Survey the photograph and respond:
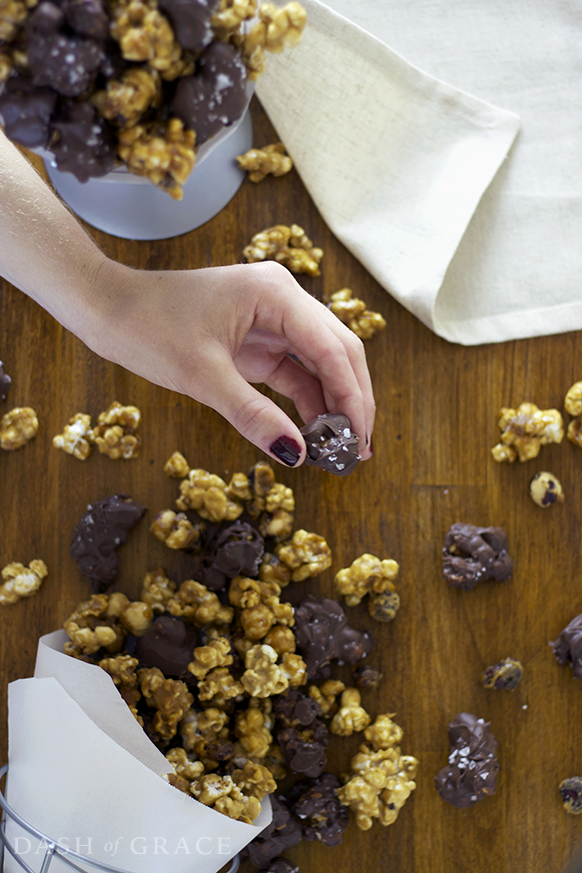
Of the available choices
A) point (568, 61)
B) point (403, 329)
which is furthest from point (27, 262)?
point (568, 61)

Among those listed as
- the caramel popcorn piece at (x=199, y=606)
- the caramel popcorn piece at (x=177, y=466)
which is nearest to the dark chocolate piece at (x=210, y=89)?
the caramel popcorn piece at (x=177, y=466)

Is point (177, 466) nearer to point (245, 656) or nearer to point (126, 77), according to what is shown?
point (245, 656)

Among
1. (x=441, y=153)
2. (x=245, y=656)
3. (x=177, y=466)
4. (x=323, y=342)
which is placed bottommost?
(x=245, y=656)

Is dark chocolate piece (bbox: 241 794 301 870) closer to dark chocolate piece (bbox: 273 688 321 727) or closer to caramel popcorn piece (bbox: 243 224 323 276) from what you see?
dark chocolate piece (bbox: 273 688 321 727)

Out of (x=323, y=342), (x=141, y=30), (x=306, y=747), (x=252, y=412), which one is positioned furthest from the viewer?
(x=306, y=747)

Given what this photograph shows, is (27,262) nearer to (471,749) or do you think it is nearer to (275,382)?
(275,382)

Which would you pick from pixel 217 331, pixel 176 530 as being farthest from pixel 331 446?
pixel 176 530
